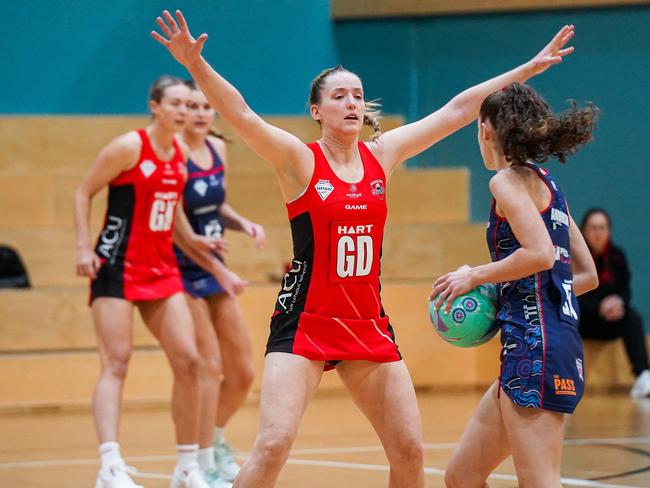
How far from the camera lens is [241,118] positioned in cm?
380

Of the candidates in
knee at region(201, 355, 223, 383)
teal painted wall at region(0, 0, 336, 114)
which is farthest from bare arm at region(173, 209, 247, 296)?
teal painted wall at region(0, 0, 336, 114)

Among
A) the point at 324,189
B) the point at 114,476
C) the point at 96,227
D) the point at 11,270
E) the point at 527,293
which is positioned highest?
the point at 96,227

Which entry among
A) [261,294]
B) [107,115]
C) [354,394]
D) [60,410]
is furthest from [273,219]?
[354,394]

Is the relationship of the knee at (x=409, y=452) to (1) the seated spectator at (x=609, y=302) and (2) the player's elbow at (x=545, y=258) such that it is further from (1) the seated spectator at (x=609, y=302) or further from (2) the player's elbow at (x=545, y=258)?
(1) the seated spectator at (x=609, y=302)

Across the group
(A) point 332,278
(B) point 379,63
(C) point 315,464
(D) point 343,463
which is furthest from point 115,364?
(B) point 379,63

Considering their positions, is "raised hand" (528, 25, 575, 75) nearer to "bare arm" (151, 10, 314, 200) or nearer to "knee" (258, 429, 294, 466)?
"bare arm" (151, 10, 314, 200)

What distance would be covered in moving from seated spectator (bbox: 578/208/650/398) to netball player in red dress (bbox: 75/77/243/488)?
171 inches

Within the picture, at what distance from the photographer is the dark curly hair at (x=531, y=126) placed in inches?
142

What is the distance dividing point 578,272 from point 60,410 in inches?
220

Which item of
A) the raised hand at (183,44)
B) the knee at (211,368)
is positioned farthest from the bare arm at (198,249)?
the raised hand at (183,44)

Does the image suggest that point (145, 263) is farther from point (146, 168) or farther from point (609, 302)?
point (609, 302)

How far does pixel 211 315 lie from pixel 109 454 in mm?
1083

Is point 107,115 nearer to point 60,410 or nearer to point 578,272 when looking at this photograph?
point 60,410

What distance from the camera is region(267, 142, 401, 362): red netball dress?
3809mm
